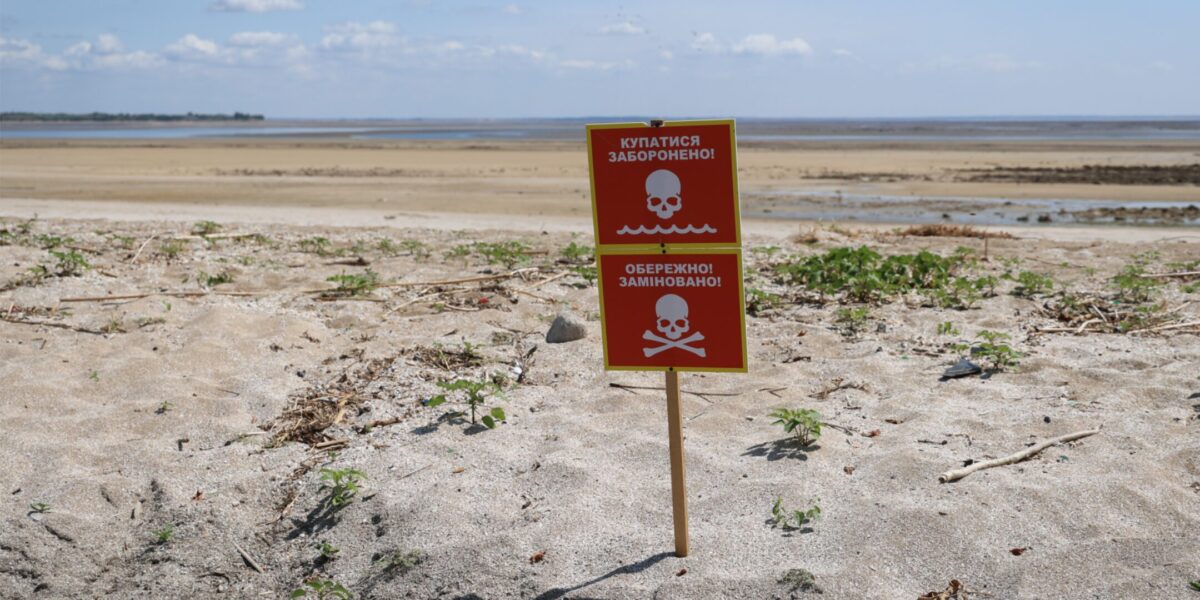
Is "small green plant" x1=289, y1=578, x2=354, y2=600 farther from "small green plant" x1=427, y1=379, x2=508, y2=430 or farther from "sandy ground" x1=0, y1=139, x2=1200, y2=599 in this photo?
"small green plant" x1=427, y1=379, x2=508, y2=430

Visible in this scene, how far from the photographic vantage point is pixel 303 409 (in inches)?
213

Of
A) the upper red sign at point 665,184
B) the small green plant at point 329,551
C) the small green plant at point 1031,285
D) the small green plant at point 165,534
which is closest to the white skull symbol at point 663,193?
the upper red sign at point 665,184

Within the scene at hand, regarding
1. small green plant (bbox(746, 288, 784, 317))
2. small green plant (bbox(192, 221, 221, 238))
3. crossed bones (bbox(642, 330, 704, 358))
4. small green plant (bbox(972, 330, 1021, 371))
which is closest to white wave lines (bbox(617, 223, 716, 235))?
crossed bones (bbox(642, 330, 704, 358))

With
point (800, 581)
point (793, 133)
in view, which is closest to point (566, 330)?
point (800, 581)

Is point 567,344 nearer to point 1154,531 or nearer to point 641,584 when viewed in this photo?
point 641,584

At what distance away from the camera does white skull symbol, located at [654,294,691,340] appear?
12.2 feet

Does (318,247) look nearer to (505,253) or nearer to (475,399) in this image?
(505,253)

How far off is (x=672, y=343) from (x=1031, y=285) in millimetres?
4744

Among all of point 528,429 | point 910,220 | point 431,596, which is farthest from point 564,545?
point 910,220

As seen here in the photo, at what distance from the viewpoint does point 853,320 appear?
6645 millimetres

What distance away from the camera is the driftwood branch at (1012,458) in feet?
14.0

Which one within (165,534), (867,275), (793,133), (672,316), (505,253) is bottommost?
(165,534)

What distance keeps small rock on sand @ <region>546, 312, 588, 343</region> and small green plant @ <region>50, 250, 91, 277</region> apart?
403cm

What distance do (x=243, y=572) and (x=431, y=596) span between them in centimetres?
95
